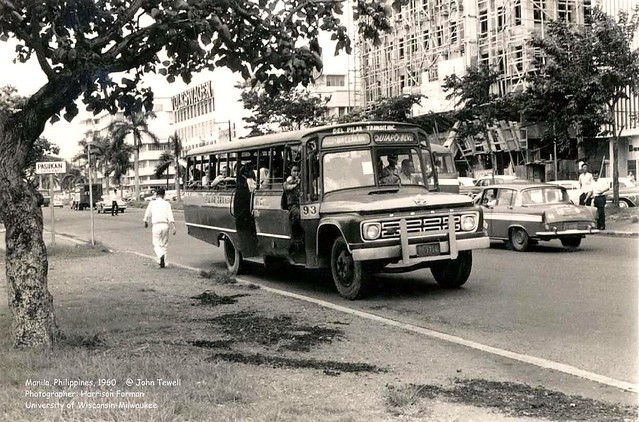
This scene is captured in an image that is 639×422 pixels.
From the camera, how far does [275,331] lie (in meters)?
7.95

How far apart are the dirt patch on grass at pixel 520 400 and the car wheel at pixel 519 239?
1041 centimetres

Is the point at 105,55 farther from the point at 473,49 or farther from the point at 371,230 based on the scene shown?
the point at 473,49

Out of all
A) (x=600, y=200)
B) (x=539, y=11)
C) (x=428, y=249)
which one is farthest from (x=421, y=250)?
(x=539, y=11)

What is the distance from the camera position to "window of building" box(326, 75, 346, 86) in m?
80.9

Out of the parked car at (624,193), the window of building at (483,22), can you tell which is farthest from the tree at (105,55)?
the window of building at (483,22)

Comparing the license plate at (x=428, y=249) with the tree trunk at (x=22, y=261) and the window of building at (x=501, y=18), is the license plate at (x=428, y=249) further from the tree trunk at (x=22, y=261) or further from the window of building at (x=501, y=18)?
the window of building at (x=501, y=18)

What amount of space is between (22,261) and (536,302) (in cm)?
630

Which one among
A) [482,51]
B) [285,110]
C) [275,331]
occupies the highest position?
[482,51]

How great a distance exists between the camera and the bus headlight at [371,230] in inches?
373

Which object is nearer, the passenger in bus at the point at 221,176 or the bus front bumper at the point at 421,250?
the bus front bumper at the point at 421,250

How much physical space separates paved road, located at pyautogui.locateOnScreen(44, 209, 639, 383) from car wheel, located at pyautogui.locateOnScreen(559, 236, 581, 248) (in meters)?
0.23

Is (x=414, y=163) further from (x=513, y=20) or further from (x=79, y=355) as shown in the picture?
(x=513, y=20)

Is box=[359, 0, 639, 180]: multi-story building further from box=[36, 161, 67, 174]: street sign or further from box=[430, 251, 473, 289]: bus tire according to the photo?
box=[430, 251, 473, 289]: bus tire

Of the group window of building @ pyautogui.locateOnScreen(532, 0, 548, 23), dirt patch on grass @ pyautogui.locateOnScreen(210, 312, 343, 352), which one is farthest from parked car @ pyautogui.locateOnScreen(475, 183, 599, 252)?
window of building @ pyautogui.locateOnScreen(532, 0, 548, 23)
